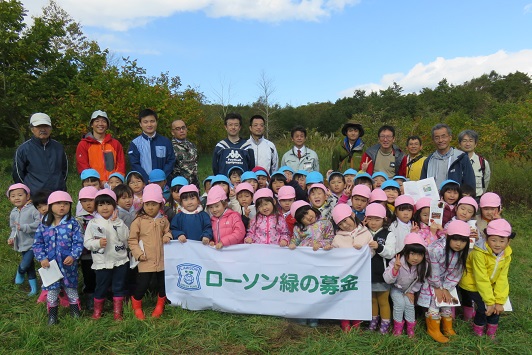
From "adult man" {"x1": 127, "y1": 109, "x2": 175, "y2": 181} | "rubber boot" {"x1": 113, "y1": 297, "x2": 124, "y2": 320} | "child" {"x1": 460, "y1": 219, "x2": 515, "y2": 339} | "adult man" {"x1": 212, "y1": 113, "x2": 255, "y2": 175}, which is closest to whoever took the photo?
"child" {"x1": 460, "y1": 219, "x2": 515, "y2": 339}

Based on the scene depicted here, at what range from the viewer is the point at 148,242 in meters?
3.99

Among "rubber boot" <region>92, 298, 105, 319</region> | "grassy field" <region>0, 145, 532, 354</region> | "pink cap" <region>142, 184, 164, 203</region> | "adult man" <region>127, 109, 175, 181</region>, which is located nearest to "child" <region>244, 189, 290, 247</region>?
"grassy field" <region>0, 145, 532, 354</region>

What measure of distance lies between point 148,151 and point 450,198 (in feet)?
Result: 12.7

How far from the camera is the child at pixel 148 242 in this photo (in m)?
3.93

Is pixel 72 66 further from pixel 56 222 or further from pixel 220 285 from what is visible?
pixel 220 285

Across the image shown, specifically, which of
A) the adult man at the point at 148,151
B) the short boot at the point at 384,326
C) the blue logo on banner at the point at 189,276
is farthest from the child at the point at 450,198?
the adult man at the point at 148,151

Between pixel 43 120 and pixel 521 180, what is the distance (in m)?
9.58

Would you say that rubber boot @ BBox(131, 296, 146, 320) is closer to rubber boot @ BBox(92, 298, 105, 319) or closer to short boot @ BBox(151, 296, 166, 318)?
short boot @ BBox(151, 296, 166, 318)

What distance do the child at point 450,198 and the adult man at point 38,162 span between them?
4774 mm

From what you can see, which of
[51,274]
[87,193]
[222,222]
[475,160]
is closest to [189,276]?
[222,222]

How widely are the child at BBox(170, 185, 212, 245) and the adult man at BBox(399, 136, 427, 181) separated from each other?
9.72 ft

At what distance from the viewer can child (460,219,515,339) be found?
11.3 feet

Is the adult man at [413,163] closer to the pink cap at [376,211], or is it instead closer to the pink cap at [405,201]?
the pink cap at [405,201]

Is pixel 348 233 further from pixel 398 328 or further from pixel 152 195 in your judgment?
pixel 152 195
